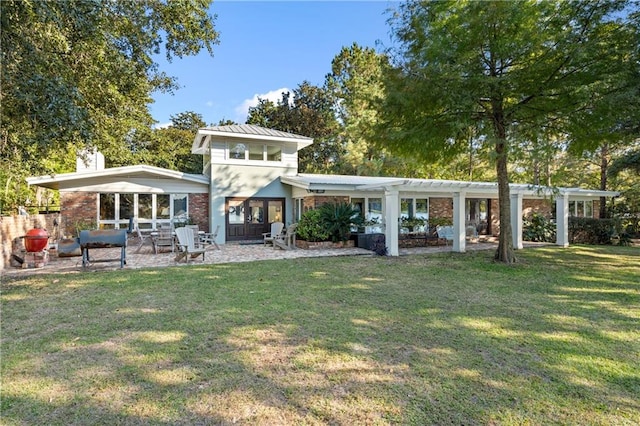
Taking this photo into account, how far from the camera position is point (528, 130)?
30.5 feet

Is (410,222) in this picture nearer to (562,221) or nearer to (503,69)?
(562,221)

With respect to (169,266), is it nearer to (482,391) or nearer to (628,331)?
(482,391)

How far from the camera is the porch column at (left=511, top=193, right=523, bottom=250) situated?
13570 millimetres

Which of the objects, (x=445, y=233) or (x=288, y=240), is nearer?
(x=288, y=240)

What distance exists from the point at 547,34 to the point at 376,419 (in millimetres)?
9719

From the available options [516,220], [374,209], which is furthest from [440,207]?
[516,220]

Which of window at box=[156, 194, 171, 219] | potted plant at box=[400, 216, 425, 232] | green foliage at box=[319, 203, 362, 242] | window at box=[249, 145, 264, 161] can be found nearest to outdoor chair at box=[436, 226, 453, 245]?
potted plant at box=[400, 216, 425, 232]

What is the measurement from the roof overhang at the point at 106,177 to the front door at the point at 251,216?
89.3 inches

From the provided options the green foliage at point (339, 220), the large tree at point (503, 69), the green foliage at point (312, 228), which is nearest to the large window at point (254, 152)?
the green foliage at point (312, 228)

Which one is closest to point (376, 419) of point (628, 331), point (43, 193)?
point (628, 331)

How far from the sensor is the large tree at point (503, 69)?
7.91 meters

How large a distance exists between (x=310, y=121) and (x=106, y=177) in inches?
642

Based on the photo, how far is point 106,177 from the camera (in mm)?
14914

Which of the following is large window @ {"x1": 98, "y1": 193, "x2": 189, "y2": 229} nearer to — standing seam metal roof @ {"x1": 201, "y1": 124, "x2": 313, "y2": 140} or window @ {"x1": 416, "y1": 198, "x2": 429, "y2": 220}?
standing seam metal roof @ {"x1": 201, "y1": 124, "x2": 313, "y2": 140}
